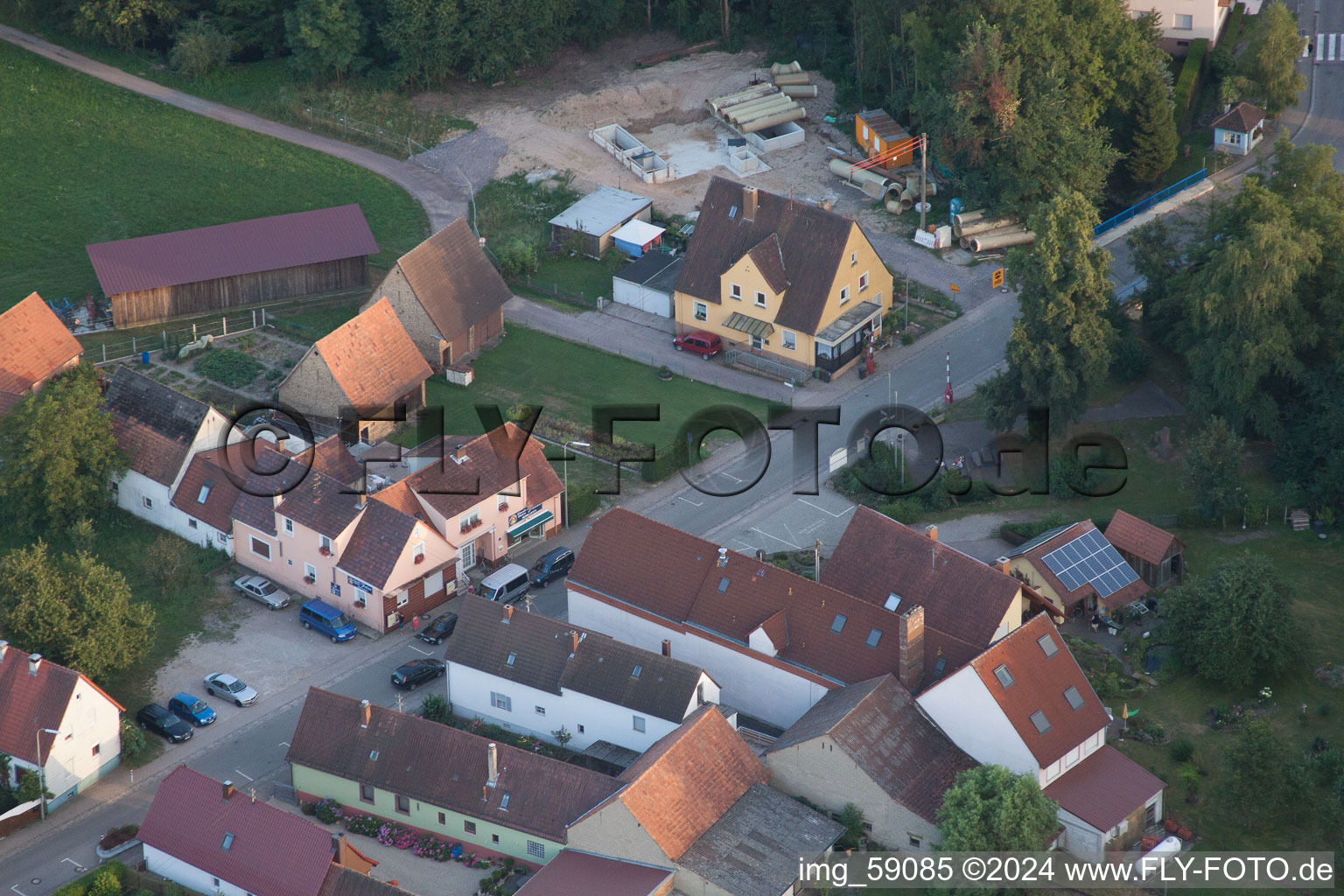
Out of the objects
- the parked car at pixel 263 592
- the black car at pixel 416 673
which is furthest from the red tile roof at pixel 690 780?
the parked car at pixel 263 592

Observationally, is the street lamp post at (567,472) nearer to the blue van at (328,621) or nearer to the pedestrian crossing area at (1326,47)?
the blue van at (328,621)

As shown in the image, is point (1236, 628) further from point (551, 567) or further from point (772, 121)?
point (772, 121)

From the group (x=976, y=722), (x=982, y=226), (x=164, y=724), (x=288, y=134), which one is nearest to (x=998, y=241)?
(x=982, y=226)

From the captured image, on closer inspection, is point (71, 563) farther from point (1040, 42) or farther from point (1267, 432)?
point (1040, 42)

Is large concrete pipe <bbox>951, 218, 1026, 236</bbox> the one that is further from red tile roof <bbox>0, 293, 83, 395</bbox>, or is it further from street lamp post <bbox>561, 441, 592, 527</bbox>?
red tile roof <bbox>0, 293, 83, 395</bbox>

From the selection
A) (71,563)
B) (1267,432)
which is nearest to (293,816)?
(71,563)

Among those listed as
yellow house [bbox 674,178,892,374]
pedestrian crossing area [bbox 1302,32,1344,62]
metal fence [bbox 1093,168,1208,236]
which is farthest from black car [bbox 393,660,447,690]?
pedestrian crossing area [bbox 1302,32,1344,62]
